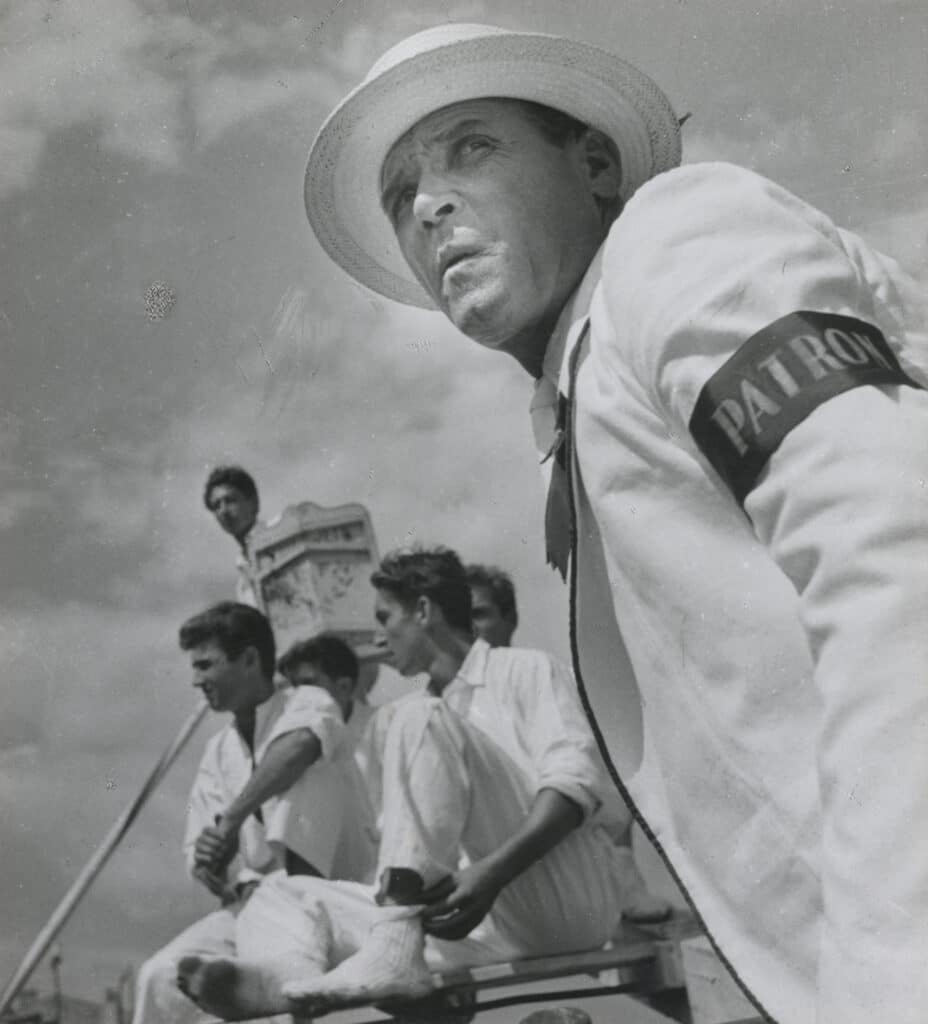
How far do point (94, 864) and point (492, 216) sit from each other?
259 centimetres

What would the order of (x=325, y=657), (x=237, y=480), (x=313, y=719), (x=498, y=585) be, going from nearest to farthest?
(x=313, y=719) → (x=498, y=585) → (x=325, y=657) → (x=237, y=480)

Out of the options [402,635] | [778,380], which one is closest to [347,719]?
[402,635]

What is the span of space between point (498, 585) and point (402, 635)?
34 centimetres

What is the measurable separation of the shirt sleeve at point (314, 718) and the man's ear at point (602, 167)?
1.91 m

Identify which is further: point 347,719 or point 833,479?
point 347,719

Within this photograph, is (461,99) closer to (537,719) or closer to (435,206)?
(435,206)

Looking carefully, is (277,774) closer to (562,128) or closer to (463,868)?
(463,868)

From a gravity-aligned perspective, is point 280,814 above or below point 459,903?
above

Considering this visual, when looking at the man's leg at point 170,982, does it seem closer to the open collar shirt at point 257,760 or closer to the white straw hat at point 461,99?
the open collar shirt at point 257,760

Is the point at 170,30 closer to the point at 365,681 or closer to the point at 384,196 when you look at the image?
the point at 384,196

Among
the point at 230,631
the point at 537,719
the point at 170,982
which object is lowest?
the point at 170,982

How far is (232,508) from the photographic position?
3531 mm

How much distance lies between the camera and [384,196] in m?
1.34

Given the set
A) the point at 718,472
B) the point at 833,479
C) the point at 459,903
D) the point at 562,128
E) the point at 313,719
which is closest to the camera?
the point at 833,479
